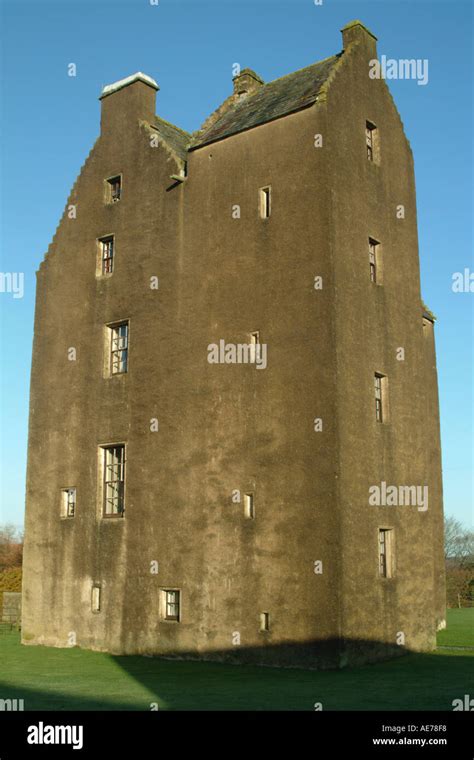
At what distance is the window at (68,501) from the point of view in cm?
2421

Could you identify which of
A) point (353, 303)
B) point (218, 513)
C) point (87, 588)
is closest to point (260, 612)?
point (218, 513)

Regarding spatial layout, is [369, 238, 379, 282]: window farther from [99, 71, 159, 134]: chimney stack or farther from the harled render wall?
[99, 71, 159, 134]: chimney stack

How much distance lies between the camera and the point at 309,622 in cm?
1819

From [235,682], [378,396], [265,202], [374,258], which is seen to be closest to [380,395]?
[378,396]

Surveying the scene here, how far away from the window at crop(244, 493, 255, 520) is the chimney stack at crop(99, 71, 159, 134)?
1276cm

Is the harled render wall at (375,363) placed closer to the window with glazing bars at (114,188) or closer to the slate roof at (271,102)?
the slate roof at (271,102)

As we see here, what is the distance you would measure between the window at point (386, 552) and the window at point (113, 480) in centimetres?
738

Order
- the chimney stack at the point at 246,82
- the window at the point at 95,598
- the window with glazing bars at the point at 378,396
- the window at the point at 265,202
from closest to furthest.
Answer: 1. the window at the point at 265,202
2. the window with glazing bars at the point at 378,396
3. the window at the point at 95,598
4. the chimney stack at the point at 246,82

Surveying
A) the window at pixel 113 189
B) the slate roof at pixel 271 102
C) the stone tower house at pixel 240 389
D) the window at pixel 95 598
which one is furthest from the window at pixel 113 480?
the slate roof at pixel 271 102

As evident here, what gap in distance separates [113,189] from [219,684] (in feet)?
52.4

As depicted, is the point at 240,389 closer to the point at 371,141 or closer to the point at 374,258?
the point at 374,258

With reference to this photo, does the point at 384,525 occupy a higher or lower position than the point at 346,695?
higher
